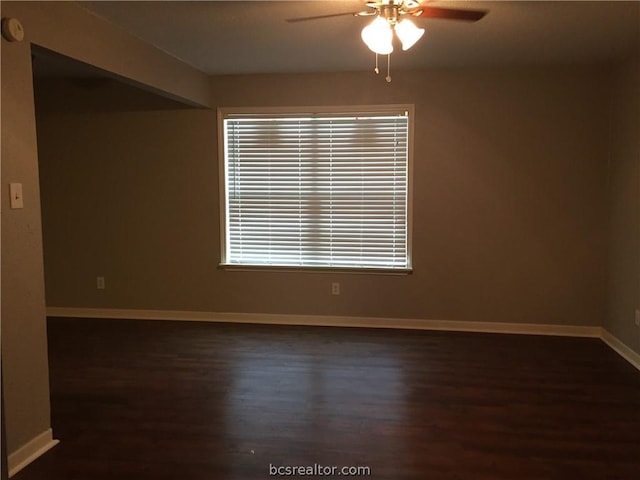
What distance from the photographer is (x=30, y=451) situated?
2.52 m

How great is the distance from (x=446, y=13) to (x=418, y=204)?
2.35 metres

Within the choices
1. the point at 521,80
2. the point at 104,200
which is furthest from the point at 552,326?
the point at 104,200

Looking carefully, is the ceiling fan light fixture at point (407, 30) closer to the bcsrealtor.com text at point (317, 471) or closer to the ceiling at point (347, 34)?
the ceiling at point (347, 34)

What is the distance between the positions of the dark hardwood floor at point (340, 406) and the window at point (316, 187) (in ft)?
2.82

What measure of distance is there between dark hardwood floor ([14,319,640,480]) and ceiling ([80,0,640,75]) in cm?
242

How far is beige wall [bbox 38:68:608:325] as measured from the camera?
4.44 m

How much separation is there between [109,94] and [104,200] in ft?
3.54

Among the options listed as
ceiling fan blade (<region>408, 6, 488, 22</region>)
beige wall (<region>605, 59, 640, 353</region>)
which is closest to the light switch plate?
ceiling fan blade (<region>408, 6, 488, 22</region>)

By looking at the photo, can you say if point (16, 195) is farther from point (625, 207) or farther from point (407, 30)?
point (625, 207)

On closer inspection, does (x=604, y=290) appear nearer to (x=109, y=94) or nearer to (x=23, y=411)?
(x=23, y=411)

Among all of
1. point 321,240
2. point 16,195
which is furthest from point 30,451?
point 321,240

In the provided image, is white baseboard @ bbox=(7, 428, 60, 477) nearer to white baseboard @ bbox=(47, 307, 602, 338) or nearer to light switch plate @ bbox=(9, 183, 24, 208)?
light switch plate @ bbox=(9, 183, 24, 208)

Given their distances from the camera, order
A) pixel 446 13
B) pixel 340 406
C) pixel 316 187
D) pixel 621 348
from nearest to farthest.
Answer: pixel 446 13, pixel 340 406, pixel 621 348, pixel 316 187

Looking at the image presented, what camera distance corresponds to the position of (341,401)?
315cm
